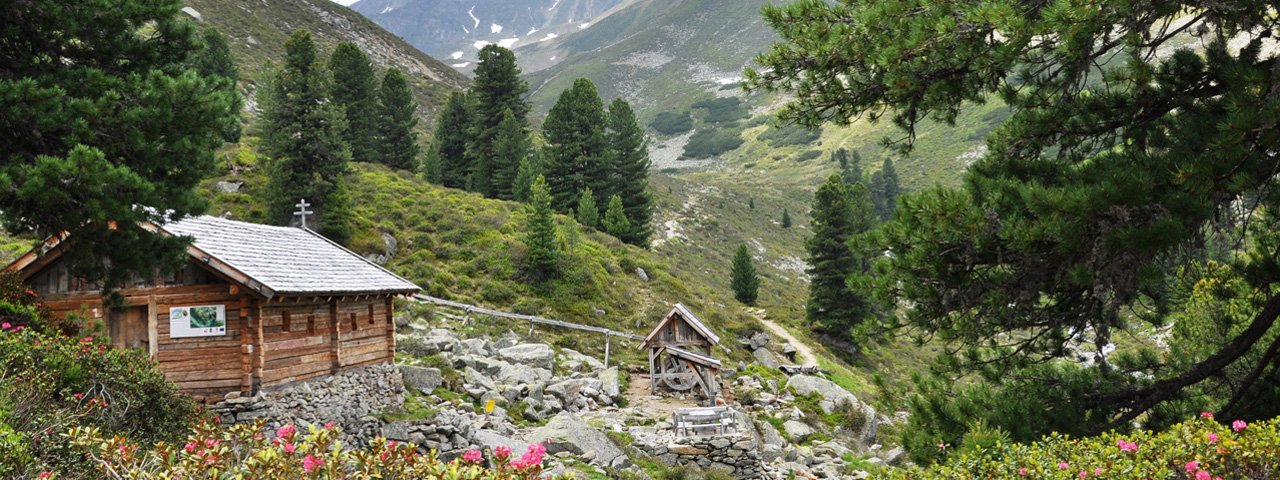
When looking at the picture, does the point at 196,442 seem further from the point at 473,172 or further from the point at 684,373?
the point at 473,172

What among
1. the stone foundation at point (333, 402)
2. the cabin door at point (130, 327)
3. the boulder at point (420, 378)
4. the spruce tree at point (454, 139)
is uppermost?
the spruce tree at point (454, 139)

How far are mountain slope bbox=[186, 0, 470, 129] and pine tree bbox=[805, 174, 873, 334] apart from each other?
48.9m

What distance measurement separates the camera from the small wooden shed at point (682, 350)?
938 inches

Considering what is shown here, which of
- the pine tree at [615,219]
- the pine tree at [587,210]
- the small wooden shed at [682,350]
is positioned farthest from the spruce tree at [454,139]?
the small wooden shed at [682,350]

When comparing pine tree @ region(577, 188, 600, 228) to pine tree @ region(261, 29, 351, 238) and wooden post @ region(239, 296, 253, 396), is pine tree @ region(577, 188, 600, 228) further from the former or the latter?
wooden post @ region(239, 296, 253, 396)

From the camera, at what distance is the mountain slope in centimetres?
7644

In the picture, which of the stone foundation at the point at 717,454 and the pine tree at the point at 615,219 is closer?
the stone foundation at the point at 717,454

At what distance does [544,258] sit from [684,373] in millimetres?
12794

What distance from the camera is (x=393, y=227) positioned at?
3988 centimetres

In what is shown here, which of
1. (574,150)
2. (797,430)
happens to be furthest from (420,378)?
(574,150)

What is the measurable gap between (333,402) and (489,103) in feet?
134

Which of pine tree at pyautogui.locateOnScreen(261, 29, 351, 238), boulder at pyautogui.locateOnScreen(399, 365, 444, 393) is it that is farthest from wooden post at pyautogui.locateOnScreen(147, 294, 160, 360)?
pine tree at pyautogui.locateOnScreen(261, 29, 351, 238)

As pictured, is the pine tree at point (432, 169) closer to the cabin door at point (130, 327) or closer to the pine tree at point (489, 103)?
the pine tree at point (489, 103)

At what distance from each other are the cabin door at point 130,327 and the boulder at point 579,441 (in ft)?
27.9
